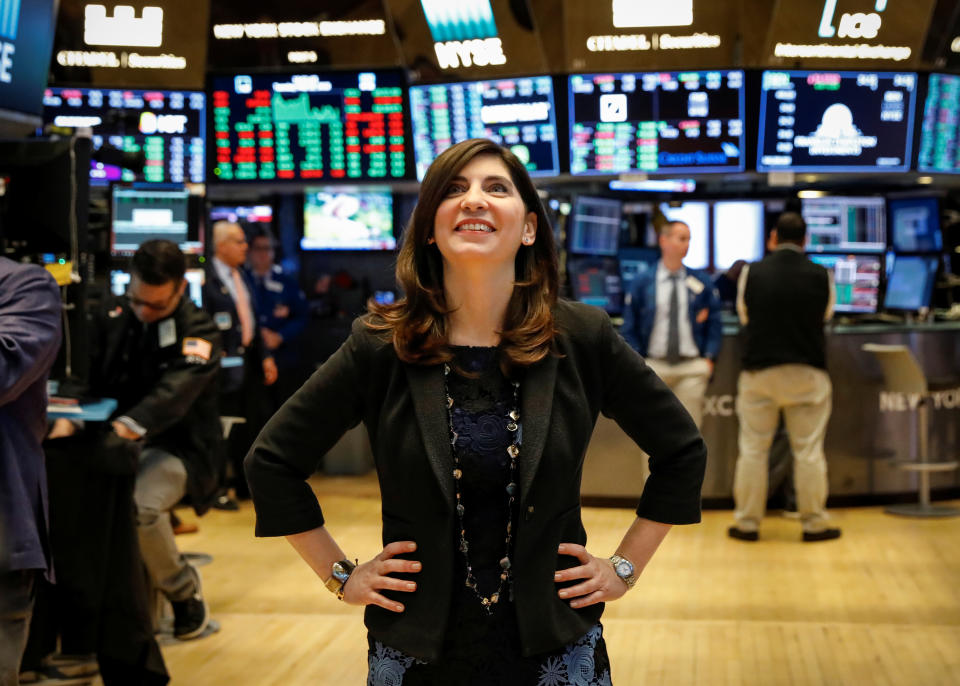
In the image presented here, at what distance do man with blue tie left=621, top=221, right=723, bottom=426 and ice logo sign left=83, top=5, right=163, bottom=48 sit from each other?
3.17 m

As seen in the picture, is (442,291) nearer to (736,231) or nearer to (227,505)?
(227,505)

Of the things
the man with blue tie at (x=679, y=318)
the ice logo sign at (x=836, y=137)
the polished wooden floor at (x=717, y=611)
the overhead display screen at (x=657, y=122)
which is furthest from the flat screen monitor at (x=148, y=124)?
the ice logo sign at (x=836, y=137)

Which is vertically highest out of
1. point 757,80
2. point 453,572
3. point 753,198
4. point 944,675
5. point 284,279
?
point 757,80

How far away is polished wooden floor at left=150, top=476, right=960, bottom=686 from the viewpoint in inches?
172

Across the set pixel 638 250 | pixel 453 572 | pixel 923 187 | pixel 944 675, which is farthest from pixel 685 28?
pixel 453 572

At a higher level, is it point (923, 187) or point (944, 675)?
point (923, 187)

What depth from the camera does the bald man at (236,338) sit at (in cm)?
711

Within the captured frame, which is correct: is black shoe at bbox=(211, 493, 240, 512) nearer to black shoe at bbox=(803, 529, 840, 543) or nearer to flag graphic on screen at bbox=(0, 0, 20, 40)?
black shoe at bbox=(803, 529, 840, 543)

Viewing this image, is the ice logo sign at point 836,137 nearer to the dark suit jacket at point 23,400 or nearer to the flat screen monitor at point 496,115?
the flat screen monitor at point 496,115

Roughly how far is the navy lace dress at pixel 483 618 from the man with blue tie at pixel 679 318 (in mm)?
4905

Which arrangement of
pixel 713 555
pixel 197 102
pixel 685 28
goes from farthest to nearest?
pixel 197 102 < pixel 685 28 < pixel 713 555

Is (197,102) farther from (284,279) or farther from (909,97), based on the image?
(909,97)

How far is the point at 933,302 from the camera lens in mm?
8594

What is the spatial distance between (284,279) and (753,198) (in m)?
3.42
